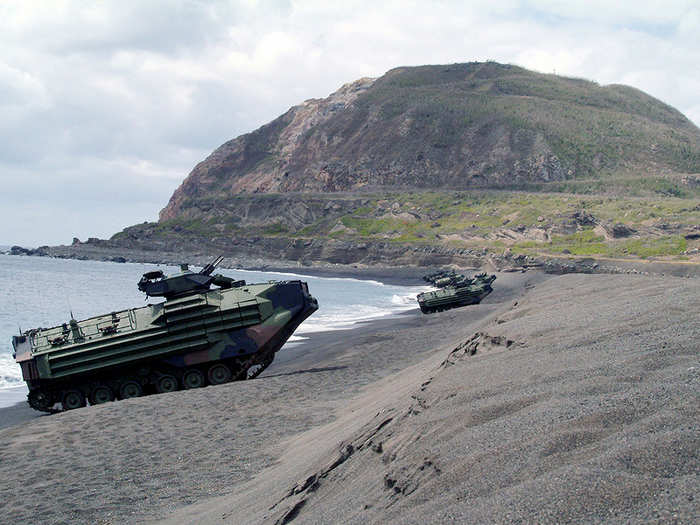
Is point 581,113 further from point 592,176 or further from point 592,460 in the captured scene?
point 592,460

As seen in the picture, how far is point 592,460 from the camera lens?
16.6 ft

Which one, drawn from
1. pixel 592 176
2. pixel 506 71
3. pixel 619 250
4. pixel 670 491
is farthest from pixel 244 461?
pixel 506 71

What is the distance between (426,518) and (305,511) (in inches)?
85.2

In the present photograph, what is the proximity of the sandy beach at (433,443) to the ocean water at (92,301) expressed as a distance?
10.3 m

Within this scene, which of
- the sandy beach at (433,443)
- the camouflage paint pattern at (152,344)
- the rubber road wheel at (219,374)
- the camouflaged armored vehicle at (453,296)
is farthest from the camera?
the camouflaged armored vehicle at (453,296)

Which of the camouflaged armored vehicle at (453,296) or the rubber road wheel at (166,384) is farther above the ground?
the rubber road wheel at (166,384)

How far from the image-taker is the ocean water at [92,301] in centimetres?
3453

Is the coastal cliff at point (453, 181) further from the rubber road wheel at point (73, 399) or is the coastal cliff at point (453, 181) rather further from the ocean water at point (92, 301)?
the rubber road wheel at point (73, 399)

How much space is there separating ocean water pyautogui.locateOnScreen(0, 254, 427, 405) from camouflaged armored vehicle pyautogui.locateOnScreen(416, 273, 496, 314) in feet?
11.0

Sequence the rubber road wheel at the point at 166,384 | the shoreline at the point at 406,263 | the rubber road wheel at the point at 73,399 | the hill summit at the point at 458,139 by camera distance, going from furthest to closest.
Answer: the hill summit at the point at 458,139, the shoreline at the point at 406,263, the rubber road wheel at the point at 166,384, the rubber road wheel at the point at 73,399

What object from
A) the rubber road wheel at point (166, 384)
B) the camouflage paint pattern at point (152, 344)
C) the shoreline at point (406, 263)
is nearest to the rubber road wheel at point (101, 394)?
the camouflage paint pattern at point (152, 344)

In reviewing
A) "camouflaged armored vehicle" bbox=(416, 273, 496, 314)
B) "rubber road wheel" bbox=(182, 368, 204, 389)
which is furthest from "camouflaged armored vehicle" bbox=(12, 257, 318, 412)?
"camouflaged armored vehicle" bbox=(416, 273, 496, 314)

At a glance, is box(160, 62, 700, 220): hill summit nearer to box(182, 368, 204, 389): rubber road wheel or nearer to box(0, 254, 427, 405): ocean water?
box(0, 254, 427, 405): ocean water

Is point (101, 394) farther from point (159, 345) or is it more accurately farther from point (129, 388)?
point (159, 345)
